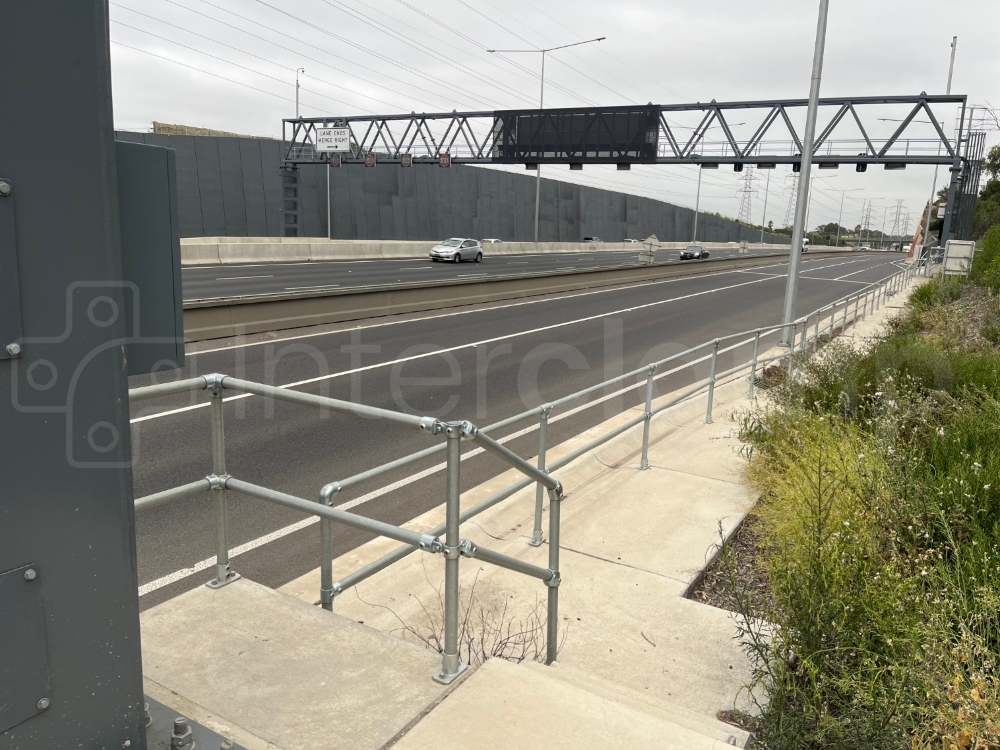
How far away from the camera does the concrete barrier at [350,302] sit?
50.4 feet

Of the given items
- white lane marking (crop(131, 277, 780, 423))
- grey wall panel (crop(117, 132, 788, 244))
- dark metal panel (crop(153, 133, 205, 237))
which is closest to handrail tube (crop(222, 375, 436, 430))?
white lane marking (crop(131, 277, 780, 423))

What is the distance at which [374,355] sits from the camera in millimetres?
14758

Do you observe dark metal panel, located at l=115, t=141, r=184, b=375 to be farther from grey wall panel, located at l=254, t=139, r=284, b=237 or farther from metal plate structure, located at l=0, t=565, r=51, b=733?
grey wall panel, located at l=254, t=139, r=284, b=237

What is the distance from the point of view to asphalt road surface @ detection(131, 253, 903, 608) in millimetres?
6410

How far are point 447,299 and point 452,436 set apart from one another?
1978cm

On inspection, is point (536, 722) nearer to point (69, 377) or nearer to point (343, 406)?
point (343, 406)

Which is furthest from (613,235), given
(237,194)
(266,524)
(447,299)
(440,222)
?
(266,524)

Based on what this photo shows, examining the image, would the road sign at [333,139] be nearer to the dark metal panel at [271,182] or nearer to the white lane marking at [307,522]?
the dark metal panel at [271,182]

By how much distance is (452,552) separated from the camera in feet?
10.2

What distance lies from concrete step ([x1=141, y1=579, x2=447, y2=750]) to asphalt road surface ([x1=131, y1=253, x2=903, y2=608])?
1826mm

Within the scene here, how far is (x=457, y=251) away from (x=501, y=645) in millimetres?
41363

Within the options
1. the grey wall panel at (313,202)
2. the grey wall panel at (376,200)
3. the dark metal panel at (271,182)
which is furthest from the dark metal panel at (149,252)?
the grey wall panel at (313,202)

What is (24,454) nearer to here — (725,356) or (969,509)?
(969,509)

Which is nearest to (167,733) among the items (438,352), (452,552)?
(452,552)
